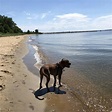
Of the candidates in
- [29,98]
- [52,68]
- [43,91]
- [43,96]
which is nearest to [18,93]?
[29,98]

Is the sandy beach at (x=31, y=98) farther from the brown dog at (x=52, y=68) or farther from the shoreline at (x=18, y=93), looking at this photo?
the brown dog at (x=52, y=68)

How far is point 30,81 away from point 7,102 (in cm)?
337

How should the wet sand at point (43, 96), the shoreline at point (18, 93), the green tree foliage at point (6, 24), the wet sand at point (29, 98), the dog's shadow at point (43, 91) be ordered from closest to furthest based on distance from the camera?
the shoreline at point (18, 93) < the wet sand at point (29, 98) < the wet sand at point (43, 96) < the dog's shadow at point (43, 91) < the green tree foliage at point (6, 24)

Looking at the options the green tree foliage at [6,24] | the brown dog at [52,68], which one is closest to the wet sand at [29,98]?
the brown dog at [52,68]

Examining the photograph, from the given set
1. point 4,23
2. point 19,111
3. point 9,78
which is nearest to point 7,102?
point 19,111

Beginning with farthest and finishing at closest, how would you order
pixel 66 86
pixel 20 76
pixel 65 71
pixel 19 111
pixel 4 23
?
pixel 4 23 < pixel 65 71 < pixel 20 76 < pixel 66 86 < pixel 19 111

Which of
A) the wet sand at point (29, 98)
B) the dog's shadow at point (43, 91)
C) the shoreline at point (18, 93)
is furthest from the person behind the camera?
the dog's shadow at point (43, 91)

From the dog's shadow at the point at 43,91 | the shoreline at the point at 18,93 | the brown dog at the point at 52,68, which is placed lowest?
the dog's shadow at the point at 43,91

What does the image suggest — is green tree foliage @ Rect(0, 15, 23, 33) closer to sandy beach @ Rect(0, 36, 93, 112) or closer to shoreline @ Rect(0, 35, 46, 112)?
shoreline @ Rect(0, 35, 46, 112)

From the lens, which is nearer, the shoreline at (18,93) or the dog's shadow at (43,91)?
the shoreline at (18,93)

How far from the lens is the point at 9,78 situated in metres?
11.0

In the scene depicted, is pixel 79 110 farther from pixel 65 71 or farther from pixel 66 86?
pixel 65 71

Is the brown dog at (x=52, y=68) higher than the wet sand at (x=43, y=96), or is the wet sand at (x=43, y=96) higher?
the brown dog at (x=52, y=68)

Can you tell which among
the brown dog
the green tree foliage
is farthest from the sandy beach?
the green tree foliage
